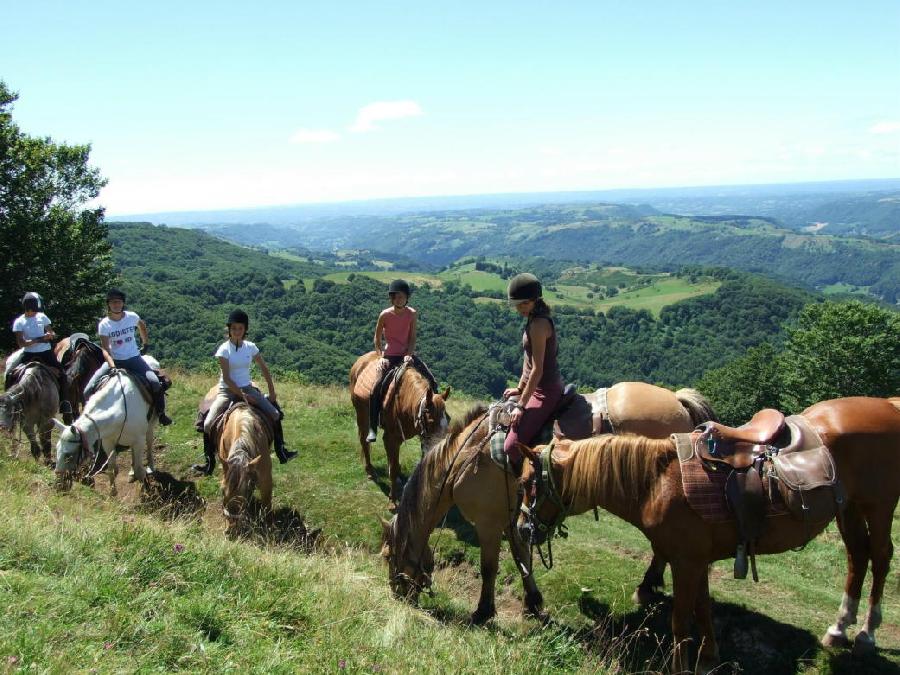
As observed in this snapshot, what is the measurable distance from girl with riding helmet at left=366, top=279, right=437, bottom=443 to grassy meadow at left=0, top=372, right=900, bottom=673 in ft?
5.57

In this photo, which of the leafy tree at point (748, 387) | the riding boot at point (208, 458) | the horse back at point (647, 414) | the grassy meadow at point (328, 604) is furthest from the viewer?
the leafy tree at point (748, 387)

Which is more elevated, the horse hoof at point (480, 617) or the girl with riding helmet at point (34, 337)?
the girl with riding helmet at point (34, 337)

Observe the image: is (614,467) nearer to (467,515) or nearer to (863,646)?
(467,515)

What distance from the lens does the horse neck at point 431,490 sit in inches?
217

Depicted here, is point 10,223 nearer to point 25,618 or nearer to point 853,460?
point 25,618

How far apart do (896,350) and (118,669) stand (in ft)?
140

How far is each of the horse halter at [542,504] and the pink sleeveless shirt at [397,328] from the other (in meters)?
4.56

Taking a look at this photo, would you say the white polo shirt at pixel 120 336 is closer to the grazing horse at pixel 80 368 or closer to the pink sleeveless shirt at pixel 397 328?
the grazing horse at pixel 80 368

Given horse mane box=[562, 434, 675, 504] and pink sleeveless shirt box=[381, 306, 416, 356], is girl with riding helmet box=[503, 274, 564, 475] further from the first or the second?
pink sleeveless shirt box=[381, 306, 416, 356]

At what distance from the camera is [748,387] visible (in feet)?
144

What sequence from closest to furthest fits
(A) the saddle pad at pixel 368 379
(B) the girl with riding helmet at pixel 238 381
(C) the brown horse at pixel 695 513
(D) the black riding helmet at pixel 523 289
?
(C) the brown horse at pixel 695 513
(D) the black riding helmet at pixel 523 289
(B) the girl with riding helmet at pixel 238 381
(A) the saddle pad at pixel 368 379

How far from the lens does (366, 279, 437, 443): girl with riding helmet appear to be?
877 cm

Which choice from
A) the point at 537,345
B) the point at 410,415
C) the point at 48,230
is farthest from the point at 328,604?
the point at 48,230

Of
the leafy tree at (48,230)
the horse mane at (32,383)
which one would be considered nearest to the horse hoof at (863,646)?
the horse mane at (32,383)
